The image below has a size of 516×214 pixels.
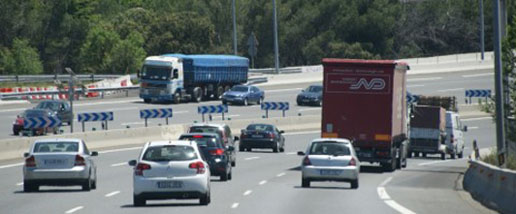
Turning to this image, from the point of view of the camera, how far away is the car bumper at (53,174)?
3023cm

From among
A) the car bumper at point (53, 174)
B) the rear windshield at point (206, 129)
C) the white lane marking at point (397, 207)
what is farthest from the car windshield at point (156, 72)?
the white lane marking at point (397, 207)

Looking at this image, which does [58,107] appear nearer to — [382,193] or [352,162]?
[352,162]

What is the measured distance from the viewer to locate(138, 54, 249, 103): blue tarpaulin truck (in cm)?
8000

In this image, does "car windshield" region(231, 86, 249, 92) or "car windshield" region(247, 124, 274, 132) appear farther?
"car windshield" region(231, 86, 249, 92)

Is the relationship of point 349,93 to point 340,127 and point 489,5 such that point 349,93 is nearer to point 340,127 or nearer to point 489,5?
point 340,127

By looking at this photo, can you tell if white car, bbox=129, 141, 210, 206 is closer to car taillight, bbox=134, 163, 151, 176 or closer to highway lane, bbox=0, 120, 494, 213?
car taillight, bbox=134, 163, 151, 176

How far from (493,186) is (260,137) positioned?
27.9 metres

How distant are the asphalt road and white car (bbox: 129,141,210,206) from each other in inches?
1368

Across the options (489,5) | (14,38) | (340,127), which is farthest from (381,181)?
(489,5)

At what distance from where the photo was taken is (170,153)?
26391 millimetres

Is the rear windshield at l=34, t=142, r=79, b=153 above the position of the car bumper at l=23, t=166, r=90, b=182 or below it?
above

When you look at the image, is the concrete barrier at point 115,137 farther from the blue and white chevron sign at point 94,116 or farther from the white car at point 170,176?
the white car at point 170,176

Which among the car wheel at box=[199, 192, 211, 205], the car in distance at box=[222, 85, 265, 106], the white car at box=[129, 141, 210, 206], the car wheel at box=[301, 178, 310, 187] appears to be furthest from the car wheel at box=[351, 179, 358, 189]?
the car in distance at box=[222, 85, 265, 106]

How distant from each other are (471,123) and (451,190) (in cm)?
4590
